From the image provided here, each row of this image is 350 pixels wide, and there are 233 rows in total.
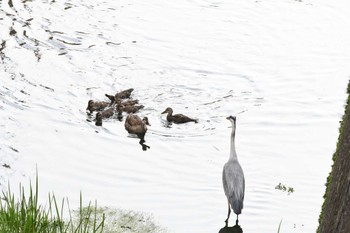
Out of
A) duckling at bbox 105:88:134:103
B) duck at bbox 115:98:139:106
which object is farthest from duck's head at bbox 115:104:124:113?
duckling at bbox 105:88:134:103

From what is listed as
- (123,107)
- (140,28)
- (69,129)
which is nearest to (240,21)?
(140,28)

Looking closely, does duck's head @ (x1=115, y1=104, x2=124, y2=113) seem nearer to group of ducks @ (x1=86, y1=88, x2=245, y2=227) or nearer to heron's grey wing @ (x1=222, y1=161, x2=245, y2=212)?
group of ducks @ (x1=86, y1=88, x2=245, y2=227)

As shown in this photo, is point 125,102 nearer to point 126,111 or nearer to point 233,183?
point 126,111

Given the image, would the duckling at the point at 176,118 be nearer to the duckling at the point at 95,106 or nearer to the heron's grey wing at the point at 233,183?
the duckling at the point at 95,106

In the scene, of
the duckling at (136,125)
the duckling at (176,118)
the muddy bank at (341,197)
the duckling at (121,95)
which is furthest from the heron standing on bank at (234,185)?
the muddy bank at (341,197)

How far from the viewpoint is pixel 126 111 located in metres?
18.2

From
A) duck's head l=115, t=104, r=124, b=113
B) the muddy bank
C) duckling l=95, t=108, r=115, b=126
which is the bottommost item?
duckling l=95, t=108, r=115, b=126

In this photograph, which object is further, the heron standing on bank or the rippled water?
the rippled water

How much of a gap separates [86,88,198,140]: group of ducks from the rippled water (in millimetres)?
245

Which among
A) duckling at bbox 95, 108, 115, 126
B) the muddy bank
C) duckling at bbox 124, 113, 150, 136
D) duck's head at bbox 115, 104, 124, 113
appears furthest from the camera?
duck's head at bbox 115, 104, 124, 113

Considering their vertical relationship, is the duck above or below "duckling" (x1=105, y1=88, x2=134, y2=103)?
below

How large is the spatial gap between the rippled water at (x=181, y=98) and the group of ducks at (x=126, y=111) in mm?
245

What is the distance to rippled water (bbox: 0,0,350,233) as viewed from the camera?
1471 cm

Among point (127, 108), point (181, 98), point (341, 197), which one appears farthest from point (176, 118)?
point (341, 197)
